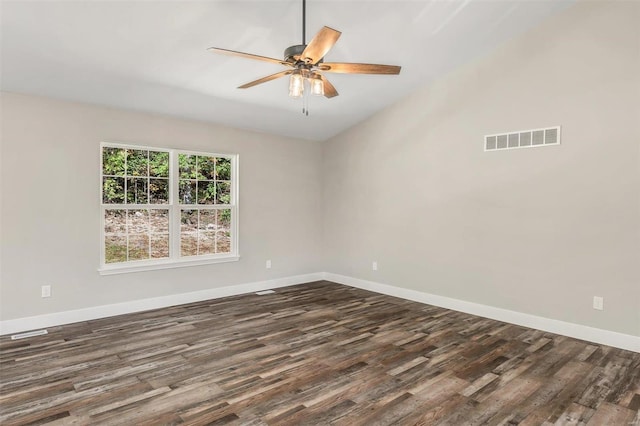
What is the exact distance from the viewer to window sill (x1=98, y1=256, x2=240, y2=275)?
4.56 meters

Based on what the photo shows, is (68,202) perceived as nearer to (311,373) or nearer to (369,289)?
(311,373)

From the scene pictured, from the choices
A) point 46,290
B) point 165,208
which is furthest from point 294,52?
point 46,290

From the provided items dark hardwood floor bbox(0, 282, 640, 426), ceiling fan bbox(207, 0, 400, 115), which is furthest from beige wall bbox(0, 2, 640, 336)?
ceiling fan bbox(207, 0, 400, 115)

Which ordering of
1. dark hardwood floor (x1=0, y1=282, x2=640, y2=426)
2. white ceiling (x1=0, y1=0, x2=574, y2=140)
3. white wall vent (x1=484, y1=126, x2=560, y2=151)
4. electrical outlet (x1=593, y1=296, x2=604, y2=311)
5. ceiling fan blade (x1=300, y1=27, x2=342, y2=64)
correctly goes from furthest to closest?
white wall vent (x1=484, y1=126, x2=560, y2=151)
electrical outlet (x1=593, y1=296, x2=604, y2=311)
white ceiling (x1=0, y1=0, x2=574, y2=140)
dark hardwood floor (x1=0, y1=282, x2=640, y2=426)
ceiling fan blade (x1=300, y1=27, x2=342, y2=64)

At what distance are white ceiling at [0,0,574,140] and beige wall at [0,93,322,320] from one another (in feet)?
0.75

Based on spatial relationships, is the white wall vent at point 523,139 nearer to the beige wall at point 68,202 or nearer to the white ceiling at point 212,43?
the white ceiling at point 212,43

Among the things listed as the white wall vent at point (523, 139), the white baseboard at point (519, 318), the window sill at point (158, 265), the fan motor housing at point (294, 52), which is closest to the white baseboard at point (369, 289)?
the white baseboard at point (519, 318)

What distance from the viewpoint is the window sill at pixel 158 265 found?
4.56 metres

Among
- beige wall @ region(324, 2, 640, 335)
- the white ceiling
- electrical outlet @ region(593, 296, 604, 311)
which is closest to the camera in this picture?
the white ceiling

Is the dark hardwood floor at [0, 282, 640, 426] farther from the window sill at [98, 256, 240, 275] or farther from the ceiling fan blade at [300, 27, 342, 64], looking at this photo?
the ceiling fan blade at [300, 27, 342, 64]

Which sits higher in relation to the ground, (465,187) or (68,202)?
(465,187)

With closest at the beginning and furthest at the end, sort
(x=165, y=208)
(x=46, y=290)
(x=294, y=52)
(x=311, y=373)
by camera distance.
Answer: (x=294, y=52) → (x=311, y=373) → (x=46, y=290) → (x=165, y=208)

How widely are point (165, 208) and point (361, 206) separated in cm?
283

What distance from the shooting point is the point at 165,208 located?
16.5 feet
